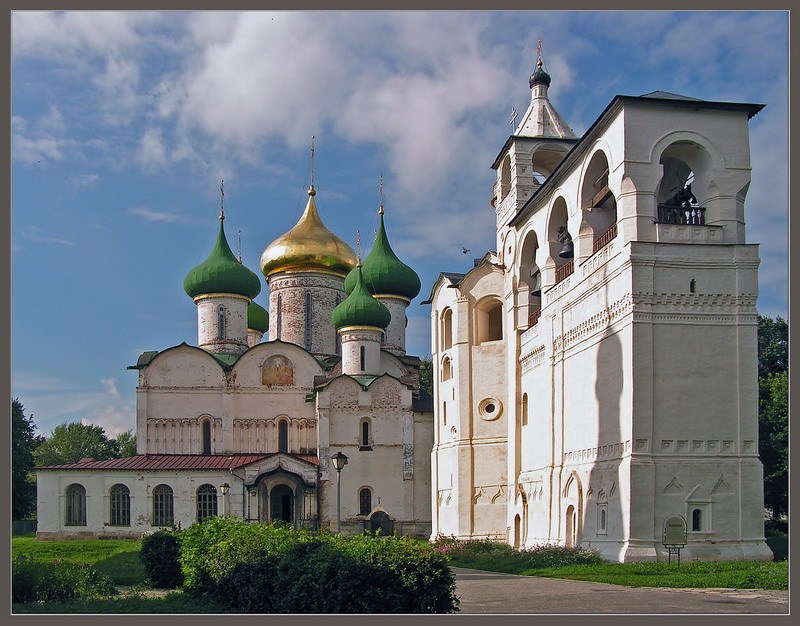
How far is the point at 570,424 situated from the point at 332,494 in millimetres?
14018

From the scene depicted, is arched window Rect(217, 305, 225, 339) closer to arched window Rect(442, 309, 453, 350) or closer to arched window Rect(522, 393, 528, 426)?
arched window Rect(442, 309, 453, 350)

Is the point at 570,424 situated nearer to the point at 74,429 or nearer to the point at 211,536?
the point at 211,536

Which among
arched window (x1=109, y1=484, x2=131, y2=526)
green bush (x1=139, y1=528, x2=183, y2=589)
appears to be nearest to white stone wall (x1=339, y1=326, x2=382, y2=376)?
arched window (x1=109, y1=484, x2=131, y2=526)

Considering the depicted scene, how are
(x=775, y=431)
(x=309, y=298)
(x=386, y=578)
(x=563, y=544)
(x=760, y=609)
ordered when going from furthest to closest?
1. (x=309, y=298)
2. (x=775, y=431)
3. (x=563, y=544)
4. (x=760, y=609)
5. (x=386, y=578)

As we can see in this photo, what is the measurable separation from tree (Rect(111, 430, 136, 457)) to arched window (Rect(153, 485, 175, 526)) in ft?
Result: 109

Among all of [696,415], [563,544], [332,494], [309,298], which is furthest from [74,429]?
[696,415]

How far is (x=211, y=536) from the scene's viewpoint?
15.2m

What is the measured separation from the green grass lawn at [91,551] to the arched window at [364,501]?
8077 millimetres

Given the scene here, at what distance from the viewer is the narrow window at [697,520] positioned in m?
21.0

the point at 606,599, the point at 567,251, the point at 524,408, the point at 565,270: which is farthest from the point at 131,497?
the point at 606,599

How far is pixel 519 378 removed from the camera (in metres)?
30.2

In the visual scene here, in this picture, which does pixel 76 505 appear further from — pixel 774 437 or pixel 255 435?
pixel 774 437

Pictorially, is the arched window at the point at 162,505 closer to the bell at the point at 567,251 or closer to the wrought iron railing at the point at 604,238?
the bell at the point at 567,251

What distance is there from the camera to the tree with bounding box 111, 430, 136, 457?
69.4 m
